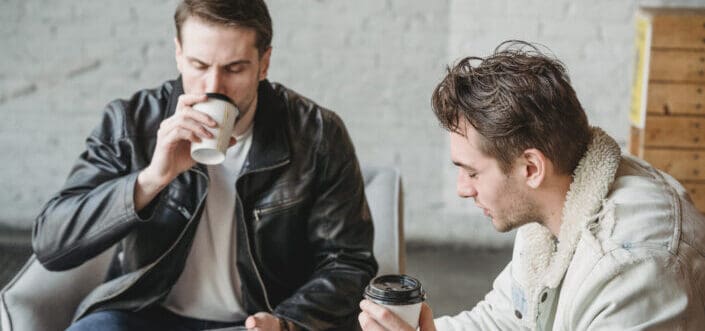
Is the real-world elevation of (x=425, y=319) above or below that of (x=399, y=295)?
below

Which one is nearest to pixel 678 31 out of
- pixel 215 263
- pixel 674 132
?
pixel 674 132

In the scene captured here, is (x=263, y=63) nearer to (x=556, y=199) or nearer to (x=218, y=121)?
(x=218, y=121)

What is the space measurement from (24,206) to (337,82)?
1568 millimetres

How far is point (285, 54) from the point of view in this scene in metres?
3.80

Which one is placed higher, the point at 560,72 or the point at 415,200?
the point at 560,72

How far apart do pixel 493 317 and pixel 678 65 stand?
181cm

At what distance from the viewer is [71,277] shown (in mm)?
2150

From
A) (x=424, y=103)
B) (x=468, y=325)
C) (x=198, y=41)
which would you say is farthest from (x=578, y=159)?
(x=424, y=103)

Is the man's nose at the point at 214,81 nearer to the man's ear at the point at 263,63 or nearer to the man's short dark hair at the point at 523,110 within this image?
the man's ear at the point at 263,63

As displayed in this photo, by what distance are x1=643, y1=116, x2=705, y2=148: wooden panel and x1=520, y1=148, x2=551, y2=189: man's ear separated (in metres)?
1.95

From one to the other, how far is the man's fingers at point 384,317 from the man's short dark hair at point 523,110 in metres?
0.37

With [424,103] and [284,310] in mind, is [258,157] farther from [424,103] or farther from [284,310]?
[424,103]

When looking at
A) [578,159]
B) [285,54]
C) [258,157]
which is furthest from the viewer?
[285,54]

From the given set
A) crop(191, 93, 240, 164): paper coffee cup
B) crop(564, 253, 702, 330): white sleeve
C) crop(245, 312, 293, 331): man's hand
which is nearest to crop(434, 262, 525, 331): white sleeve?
crop(245, 312, 293, 331): man's hand
